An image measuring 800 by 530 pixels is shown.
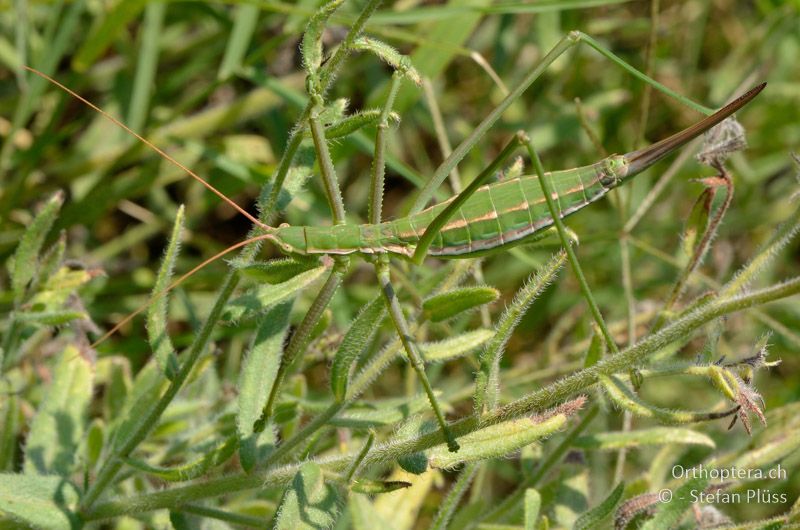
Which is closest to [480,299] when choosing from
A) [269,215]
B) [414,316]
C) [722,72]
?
[414,316]

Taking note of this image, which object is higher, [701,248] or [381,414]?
[701,248]

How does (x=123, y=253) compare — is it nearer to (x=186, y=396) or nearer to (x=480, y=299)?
(x=186, y=396)

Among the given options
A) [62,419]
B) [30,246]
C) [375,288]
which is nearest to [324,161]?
[30,246]

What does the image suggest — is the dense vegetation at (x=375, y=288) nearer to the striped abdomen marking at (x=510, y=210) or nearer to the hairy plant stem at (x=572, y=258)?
the hairy plant stem at (x=572, y=258)

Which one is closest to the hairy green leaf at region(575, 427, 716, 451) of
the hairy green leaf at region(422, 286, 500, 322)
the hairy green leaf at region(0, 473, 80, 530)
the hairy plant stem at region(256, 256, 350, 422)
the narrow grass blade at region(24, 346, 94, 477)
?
the hairy green leaf at region(422, 286, 500, 322)

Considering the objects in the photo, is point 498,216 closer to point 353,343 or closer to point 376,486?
point 353,343

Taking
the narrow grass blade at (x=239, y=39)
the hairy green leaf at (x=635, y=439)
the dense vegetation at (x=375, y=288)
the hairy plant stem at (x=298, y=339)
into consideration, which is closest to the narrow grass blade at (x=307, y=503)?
the dense vegetation at (x=375, y=288)
